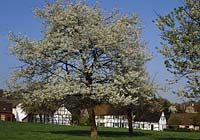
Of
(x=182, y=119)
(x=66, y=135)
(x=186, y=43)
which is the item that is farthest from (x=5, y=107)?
(x=186, y=43)

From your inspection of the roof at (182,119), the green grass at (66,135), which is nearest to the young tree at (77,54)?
the green grass at (66,135)

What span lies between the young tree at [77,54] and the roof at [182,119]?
8567cm

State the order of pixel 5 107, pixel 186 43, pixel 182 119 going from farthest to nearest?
pixel 182 119, pixel 5 107, pixel 186 43

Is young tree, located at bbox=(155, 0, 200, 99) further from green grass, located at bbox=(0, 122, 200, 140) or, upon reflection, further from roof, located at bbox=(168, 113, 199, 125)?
→ roof, located at bbox=(168, 113, 199, 125)

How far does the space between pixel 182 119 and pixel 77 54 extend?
100 meters

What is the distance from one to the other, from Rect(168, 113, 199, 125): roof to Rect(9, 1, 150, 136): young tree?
281 feet

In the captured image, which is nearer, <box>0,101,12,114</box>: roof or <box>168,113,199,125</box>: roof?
<box>168,113,199,125</box>: roof

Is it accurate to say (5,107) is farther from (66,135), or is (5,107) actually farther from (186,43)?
(186,43)

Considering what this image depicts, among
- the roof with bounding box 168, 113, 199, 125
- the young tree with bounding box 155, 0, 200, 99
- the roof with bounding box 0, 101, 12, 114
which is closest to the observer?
the young tree with bounding box 155, 0, 200, 99

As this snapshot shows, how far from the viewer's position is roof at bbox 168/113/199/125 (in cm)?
12100

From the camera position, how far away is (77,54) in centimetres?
3606

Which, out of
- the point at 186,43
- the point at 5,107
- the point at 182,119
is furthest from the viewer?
the point at 182,119

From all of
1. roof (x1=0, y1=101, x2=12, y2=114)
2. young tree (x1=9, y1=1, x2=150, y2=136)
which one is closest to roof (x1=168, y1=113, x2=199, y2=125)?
roof (x1=0, y1=101, x2=12, y2=114)

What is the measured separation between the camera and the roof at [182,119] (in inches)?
4764
